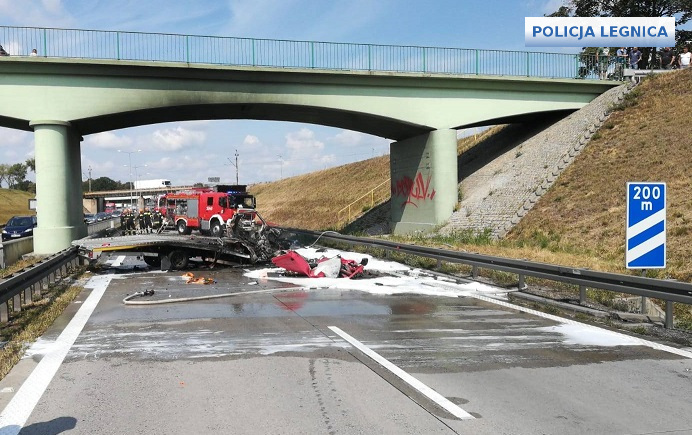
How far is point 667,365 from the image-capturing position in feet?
22.0

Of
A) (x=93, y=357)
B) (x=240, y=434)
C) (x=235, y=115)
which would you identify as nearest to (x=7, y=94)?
(x=235, y=115)

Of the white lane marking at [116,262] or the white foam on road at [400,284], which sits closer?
the white foam on road at [400,284]

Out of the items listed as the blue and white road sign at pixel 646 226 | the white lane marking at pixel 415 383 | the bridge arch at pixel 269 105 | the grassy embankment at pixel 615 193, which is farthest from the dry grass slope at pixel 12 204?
the blue and white road sign at pixel 646 226

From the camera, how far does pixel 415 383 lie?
19.7ft

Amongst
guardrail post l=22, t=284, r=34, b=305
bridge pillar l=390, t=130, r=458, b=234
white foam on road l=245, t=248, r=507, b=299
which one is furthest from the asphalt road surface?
bridge pillar l=390, t=130, r=458, b=234

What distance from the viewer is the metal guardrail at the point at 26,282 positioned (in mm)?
9344

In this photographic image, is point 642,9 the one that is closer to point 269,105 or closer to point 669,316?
point 269,105

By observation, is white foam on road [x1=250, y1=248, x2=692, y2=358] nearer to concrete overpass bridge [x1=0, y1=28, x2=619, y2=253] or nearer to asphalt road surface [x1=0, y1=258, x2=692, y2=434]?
asphalt road surface [x1=0, y1=258, x2=692, y2=434]

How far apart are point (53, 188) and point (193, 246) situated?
8068 mm

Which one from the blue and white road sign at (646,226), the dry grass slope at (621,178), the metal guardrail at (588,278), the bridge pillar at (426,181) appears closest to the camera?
the metal guardrail at (588,278)

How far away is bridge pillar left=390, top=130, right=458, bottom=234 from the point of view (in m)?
27.4

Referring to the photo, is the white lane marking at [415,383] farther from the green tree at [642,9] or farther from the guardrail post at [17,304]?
the green tree at [642,9]

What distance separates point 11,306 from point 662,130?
23917 mm

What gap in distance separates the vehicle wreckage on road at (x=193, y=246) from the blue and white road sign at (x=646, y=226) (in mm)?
11131
